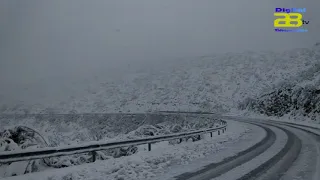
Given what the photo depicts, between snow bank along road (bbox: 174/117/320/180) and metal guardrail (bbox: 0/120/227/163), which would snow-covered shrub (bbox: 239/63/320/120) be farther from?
metal guardrail (bbox: 0/120/227/163)

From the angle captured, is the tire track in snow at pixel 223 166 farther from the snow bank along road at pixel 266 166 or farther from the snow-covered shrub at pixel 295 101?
the snow-covered shrub at pixel 295 101

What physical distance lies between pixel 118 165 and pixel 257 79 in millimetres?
63339

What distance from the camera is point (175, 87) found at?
77.0 meters

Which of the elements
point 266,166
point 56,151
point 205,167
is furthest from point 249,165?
point 56,151

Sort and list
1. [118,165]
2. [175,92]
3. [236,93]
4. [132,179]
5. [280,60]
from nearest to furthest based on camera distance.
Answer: [132,179], [118,165], [236,93], [175,92], [280,60]

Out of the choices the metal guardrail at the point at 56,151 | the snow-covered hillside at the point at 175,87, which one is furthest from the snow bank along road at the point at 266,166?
the snow-covered hillside at the point at 175,87

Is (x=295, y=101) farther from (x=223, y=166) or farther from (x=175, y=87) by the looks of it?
(x=175, y=87)

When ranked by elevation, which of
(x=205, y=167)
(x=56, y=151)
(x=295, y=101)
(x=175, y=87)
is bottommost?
(x=205, y=167)

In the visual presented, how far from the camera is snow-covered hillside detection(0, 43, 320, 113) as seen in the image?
6564 cm

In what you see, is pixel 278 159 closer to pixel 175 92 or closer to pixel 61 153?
pixel 61 153

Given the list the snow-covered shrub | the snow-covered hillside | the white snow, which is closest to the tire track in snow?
the white snow

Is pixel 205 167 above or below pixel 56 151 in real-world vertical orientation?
below

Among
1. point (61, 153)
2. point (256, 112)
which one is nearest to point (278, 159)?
point (61, 153)

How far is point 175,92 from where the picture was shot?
73.9 m
